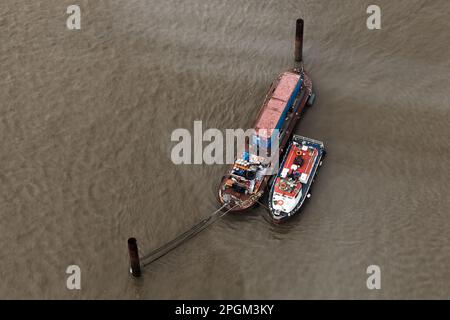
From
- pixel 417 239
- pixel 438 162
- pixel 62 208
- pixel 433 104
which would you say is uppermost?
pixel 433 104

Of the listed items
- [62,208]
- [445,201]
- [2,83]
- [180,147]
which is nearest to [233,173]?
→ [180,147]

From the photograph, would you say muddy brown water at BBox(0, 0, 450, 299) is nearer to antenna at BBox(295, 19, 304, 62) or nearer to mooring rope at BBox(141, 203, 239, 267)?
mooring rope at BBox(141, 203, 239, 267)

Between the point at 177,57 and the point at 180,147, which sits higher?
the point at 177,57

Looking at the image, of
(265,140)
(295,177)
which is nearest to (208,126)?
(265,140)

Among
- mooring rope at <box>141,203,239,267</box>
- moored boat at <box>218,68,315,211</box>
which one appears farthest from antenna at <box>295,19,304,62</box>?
mooring rope at <box>141,203,239,267</box>

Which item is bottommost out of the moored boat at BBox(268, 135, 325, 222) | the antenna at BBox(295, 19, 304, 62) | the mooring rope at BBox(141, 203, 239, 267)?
the mooring rope at BBox(141, 203, 239, 267)

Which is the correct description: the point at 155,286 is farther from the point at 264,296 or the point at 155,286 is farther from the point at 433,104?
the point at 433,104

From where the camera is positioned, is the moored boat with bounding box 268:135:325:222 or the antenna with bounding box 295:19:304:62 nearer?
the moored boat with bounding box 268:135:325:222
